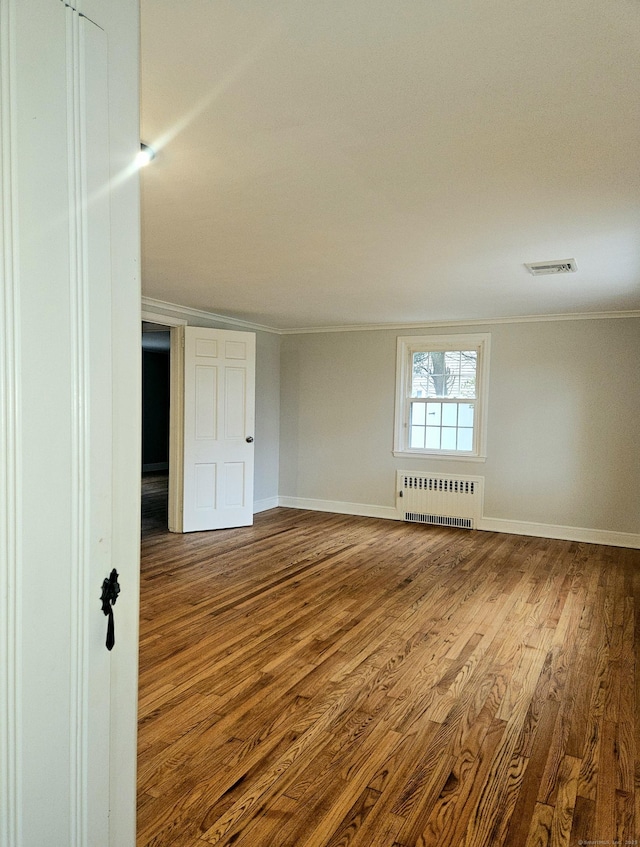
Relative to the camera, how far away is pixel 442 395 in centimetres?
655

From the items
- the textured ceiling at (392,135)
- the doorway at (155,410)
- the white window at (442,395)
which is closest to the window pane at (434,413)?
the white window at (442,395)

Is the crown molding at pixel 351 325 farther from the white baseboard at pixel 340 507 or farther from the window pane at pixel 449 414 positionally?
the white baseboard at pixel 340 507

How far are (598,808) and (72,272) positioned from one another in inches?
94.3

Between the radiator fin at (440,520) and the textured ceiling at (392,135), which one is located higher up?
the textured ceiling at (392,135)

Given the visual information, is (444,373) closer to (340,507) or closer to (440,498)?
(440,498)

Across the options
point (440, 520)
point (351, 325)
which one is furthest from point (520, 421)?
point (351, 325)

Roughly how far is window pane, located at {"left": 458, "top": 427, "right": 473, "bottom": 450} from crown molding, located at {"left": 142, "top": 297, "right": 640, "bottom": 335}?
4.04ft

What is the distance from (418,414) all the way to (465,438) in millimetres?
649

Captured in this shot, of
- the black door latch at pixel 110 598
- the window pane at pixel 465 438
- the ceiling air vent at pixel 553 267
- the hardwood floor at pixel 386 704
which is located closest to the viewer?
the black door latch at pixel 110 598

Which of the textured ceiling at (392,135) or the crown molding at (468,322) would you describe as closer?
the textured ceiling at (392,135)

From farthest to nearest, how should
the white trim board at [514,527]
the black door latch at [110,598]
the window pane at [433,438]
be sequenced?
the window pane at [433,438]
the white trim board at [514,527]
the black door latch at [110,598]

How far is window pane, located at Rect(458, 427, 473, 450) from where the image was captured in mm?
6383

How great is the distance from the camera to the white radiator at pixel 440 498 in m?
6.29

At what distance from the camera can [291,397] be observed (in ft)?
24.2
